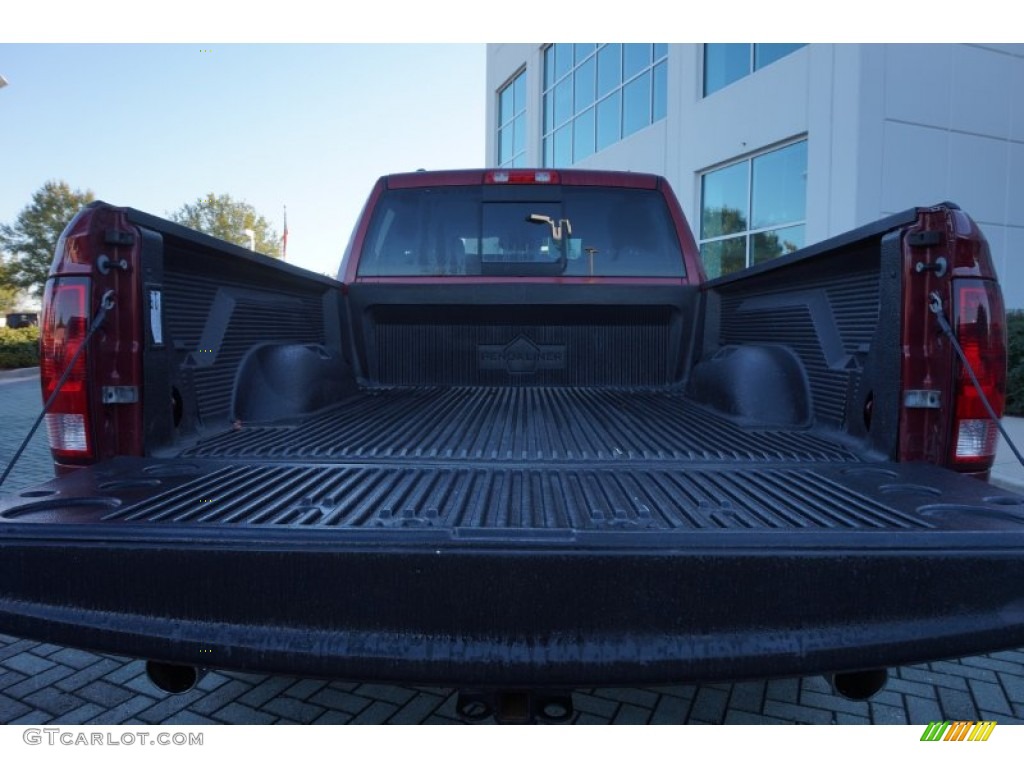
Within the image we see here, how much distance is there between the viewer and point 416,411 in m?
3.04

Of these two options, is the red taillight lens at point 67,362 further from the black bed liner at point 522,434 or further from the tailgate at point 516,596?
the tailgate at point 516,596

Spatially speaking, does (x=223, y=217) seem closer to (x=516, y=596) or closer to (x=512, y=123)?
(x=512, y=123)

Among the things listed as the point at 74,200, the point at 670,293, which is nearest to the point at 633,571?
the point at 670,293

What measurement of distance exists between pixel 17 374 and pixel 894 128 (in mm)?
20271

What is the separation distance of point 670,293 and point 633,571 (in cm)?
244

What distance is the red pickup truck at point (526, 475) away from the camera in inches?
54.4

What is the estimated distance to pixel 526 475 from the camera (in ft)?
6.61

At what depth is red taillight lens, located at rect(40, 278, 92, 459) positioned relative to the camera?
196 cm

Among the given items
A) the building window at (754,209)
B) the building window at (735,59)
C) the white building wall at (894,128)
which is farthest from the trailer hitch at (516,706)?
the building window at (735,59)

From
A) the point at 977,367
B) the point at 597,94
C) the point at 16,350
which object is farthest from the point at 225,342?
the point at 16,350
